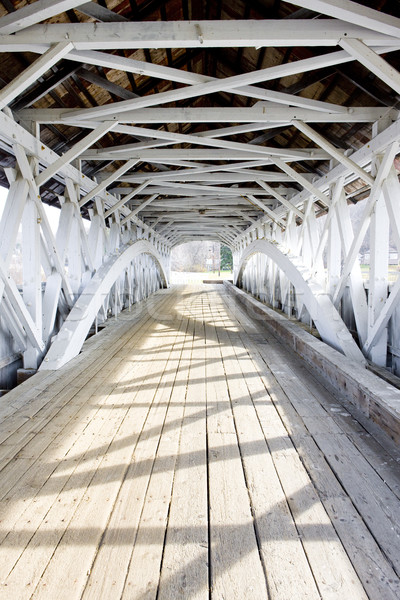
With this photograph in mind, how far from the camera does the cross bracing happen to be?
2617mm

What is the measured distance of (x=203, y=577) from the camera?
1.30 meters

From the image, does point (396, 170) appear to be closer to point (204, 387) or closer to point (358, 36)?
point (358, 36)

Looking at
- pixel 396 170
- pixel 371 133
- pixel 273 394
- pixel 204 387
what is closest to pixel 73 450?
pixel 204 387

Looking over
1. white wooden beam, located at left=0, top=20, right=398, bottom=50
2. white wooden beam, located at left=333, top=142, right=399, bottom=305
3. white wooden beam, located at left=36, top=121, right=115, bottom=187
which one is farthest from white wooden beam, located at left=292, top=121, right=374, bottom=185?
white wooden beam, located at left=36, top=121, right=115, bottom=187

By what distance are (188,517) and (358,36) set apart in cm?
316

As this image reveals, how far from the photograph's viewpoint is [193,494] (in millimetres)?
1773

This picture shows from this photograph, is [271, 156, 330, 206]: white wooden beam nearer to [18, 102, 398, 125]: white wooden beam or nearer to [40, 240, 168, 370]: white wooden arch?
[18, 102, 398, 125]: white wooden beam

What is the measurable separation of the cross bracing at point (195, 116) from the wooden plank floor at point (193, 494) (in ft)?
4.51

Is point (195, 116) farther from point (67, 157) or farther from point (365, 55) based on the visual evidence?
point (365, 55)

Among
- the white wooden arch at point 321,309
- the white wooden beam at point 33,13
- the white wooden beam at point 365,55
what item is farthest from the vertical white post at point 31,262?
the white wooden arch at point 321,309

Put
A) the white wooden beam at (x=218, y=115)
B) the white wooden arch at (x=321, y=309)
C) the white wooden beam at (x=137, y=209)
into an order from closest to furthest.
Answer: the white wooden beam at (x=218, y=115), the white wooden arch at (x=321, y=309), the white wooden beam at (x=137, y=209)

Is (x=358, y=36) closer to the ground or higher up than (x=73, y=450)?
higher up

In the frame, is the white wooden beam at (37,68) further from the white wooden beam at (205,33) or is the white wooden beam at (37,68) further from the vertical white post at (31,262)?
the vertical white post at (31,262)

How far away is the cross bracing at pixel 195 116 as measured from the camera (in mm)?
2617
